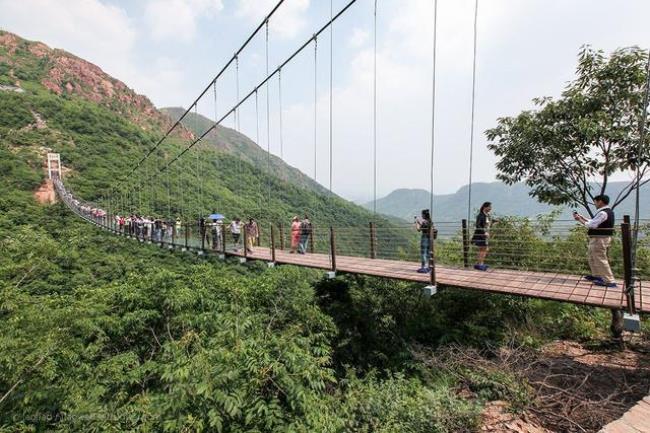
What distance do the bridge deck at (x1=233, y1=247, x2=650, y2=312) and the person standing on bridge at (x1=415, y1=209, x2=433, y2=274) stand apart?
0.19 metres

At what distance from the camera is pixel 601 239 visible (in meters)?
3.86

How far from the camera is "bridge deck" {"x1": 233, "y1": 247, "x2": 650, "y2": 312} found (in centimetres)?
350

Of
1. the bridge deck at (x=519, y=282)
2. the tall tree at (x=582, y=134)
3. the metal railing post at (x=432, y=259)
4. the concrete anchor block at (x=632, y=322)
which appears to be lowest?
the concrete anchor block at (x=632, y=322)

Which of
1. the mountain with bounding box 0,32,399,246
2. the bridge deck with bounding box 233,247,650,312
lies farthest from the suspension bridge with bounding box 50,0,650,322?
the mountain with bounding box 0,32,399,246

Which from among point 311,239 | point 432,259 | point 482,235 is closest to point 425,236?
point 432,259

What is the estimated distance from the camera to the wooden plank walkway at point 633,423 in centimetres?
249

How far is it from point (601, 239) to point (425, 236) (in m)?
→ 1.97

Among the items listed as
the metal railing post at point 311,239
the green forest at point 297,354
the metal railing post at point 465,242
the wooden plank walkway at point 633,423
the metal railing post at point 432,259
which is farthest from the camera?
the metal railing post at point 311,239

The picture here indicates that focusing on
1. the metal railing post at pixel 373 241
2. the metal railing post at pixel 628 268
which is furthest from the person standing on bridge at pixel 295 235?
the metal railing post at pixel 628 268

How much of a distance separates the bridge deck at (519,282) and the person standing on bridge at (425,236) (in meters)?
0.19

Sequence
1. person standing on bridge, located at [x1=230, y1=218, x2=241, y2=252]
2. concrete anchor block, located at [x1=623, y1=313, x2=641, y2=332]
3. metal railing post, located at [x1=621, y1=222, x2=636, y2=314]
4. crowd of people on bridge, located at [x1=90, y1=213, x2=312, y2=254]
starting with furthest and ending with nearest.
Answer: person standing on bridge, located at [x1=230, y1=218, x2=241, y2=252] < crowd of people on bridge, located at [x1=90, y1=213, x2=312, y2=254] < metal railing post, located at [x1=621, y1=222, x2=636, y2=314] < concrete anchor block, located at [x1=623, y1=313, x2=641, y2=332]

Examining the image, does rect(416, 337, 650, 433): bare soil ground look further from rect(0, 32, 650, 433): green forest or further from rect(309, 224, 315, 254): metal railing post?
rect(309, 224, 315, 254): metal railing post

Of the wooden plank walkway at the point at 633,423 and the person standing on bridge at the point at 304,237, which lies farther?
the person standing on bridge at the point at 304,237

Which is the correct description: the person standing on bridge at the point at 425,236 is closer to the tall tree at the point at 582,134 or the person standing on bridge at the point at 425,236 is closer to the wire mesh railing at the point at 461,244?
the wire mesh railing at the point at 461,244
